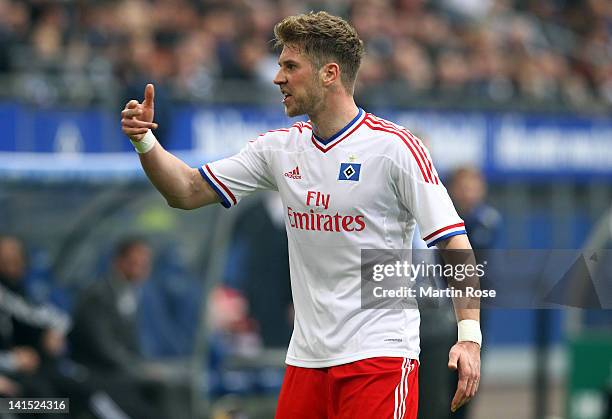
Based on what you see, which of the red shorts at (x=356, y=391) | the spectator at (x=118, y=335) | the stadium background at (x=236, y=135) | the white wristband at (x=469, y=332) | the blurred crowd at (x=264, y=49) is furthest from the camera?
the blurred crowd at (x=264, y=49)

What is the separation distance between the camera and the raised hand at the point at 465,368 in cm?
529

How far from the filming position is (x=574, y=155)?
15.6 m

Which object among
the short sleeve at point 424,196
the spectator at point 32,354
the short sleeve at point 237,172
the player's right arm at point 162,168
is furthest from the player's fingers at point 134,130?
the spectator at point 32,354

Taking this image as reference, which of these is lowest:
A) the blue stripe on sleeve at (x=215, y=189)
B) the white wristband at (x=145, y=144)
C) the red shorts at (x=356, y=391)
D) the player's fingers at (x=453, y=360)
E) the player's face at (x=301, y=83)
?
the red shorts at (x=356, y=391)

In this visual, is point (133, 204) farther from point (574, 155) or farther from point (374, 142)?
point (574, 155)

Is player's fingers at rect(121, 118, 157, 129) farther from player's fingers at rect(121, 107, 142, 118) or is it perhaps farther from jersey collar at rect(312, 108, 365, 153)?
jersey collar at rect(312, 108, 365, 153)

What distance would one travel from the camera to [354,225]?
18.5 ft

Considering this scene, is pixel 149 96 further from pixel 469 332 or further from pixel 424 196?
pixel 469 332

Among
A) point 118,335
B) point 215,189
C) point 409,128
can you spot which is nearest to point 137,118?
point 215,189

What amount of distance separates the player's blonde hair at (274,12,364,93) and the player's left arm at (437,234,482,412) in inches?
34.9

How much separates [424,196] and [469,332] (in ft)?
1.92

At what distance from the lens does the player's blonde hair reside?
5723 millimetres

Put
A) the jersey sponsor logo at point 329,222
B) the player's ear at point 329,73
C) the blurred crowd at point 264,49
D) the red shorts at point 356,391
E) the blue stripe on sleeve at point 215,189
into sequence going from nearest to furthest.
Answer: the red shorts at point 356,391 → the jersey sponsor logo at point 329,222 → the player's ear at point 329,73 → the blue stripe on sleeve at point 215,189 → the blurred crowd at point 264,49

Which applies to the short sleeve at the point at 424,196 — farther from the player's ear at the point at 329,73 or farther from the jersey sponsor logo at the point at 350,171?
the player's ear at the point at 329,73
